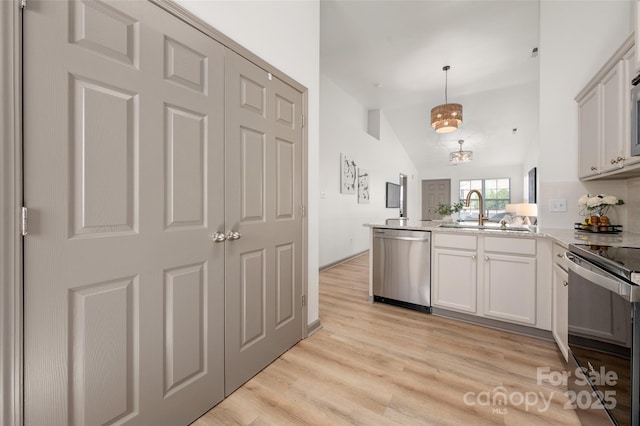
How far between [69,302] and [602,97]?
3267 millimetres

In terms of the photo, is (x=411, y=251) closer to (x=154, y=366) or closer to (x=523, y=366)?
(x=523, y=366)

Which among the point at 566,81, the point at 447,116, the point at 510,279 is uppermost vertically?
the point at 447,116

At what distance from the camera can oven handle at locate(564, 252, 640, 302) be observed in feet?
2.90

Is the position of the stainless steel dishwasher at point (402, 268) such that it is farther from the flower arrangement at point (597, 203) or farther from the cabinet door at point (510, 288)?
the flower arrangement at point (597, 203)

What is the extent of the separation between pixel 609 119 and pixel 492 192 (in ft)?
28.4

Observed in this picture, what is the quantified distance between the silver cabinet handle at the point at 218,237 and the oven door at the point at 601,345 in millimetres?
1664

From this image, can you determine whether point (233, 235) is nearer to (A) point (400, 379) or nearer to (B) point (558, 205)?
(A) point (400, 379)

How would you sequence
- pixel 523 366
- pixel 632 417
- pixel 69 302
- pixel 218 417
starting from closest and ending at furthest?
1. pixel 632 417
2. pixel 69 302
3. pixel 218 417
4. pixel 523 366

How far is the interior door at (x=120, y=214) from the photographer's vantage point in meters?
0.92

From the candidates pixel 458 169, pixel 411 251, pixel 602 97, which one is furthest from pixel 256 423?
pixel 458 169

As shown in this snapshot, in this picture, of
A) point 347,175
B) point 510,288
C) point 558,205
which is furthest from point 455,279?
point 347,175

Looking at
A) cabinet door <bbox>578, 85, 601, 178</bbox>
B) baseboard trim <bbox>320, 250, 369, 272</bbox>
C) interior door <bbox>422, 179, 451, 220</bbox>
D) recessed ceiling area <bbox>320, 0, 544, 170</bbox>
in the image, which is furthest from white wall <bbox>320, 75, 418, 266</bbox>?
interior door <bbox>422, 179, 451, 220</bbox>

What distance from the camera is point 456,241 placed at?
2.56 m

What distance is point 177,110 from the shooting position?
1309mm
